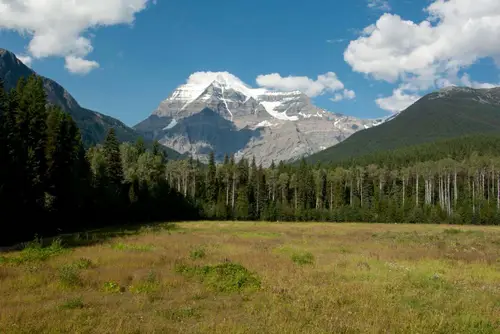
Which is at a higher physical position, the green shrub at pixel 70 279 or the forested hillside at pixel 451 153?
the forested hillside at pixel 451 153

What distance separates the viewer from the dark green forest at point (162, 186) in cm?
4434

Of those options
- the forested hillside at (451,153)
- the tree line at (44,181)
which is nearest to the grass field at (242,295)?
the tree line at (44,181)

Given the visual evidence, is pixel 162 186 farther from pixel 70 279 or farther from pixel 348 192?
→ pixel 70 279

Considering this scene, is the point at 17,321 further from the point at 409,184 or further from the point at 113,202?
the point at 409,184

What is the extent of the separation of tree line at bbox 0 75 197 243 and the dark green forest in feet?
0.44

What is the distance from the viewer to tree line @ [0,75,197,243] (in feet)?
129

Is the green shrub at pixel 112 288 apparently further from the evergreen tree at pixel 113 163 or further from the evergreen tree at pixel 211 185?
the evergreen tree at pixel 211 185

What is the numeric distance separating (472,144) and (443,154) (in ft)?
98.8

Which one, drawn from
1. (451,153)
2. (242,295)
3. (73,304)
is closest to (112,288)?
(73,304)

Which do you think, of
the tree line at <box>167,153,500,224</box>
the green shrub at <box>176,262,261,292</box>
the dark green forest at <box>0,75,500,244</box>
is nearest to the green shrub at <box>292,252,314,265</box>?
the green shrub at <box>176,262,261,292</box>

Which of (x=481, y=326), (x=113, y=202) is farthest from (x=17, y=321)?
(x=113, y=202)

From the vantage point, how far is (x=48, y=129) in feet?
167

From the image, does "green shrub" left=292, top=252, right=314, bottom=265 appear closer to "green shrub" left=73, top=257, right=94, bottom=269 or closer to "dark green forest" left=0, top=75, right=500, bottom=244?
"green shrub" left=73, top=257, right=94, bottom=269

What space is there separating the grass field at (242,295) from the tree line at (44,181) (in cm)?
2076
